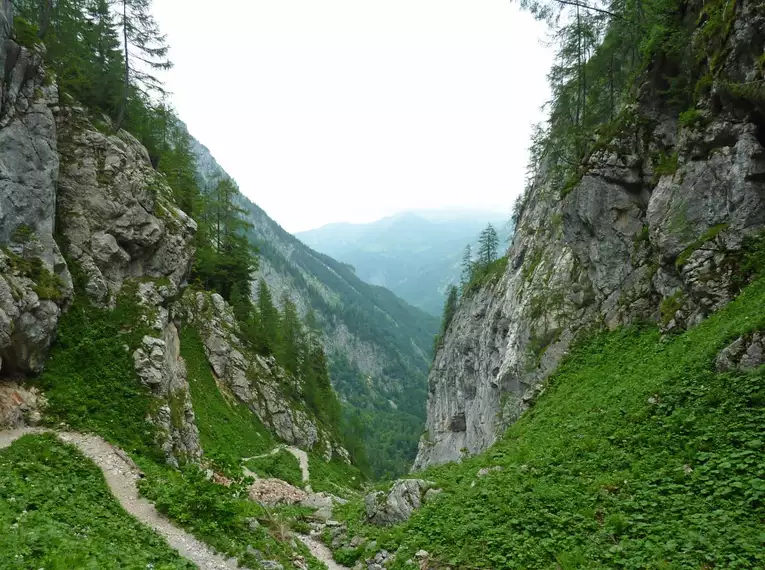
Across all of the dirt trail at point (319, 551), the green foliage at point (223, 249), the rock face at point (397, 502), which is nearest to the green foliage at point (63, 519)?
the dirt trail at point (319, 551)

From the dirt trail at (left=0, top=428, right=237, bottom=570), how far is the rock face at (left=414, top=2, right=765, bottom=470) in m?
16.6

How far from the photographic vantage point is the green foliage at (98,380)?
55.9 ft

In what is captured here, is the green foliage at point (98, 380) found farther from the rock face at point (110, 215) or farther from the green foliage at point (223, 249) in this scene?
the green foliage at point (223, 249)

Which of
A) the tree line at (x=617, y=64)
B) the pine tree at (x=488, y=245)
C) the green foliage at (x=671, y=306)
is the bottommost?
the green foliage at (x=671, y=306)

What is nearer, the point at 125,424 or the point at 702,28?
the point at 125,424

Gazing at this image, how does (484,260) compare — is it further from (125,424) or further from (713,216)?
(125,424)

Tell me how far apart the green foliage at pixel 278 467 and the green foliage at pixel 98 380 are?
11.2m

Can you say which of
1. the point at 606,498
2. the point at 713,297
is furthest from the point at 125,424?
the point at 713,297

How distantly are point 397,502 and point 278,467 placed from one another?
16808 mm

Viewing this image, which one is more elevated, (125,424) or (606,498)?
(606,498)

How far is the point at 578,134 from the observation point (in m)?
31.3

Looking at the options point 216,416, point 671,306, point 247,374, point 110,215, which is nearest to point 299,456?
point 216,416

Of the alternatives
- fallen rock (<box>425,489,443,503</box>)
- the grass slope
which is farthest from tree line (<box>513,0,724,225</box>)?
fallen rock (<box>425,489,443,503</box>)

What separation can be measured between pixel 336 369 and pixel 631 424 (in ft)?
595
